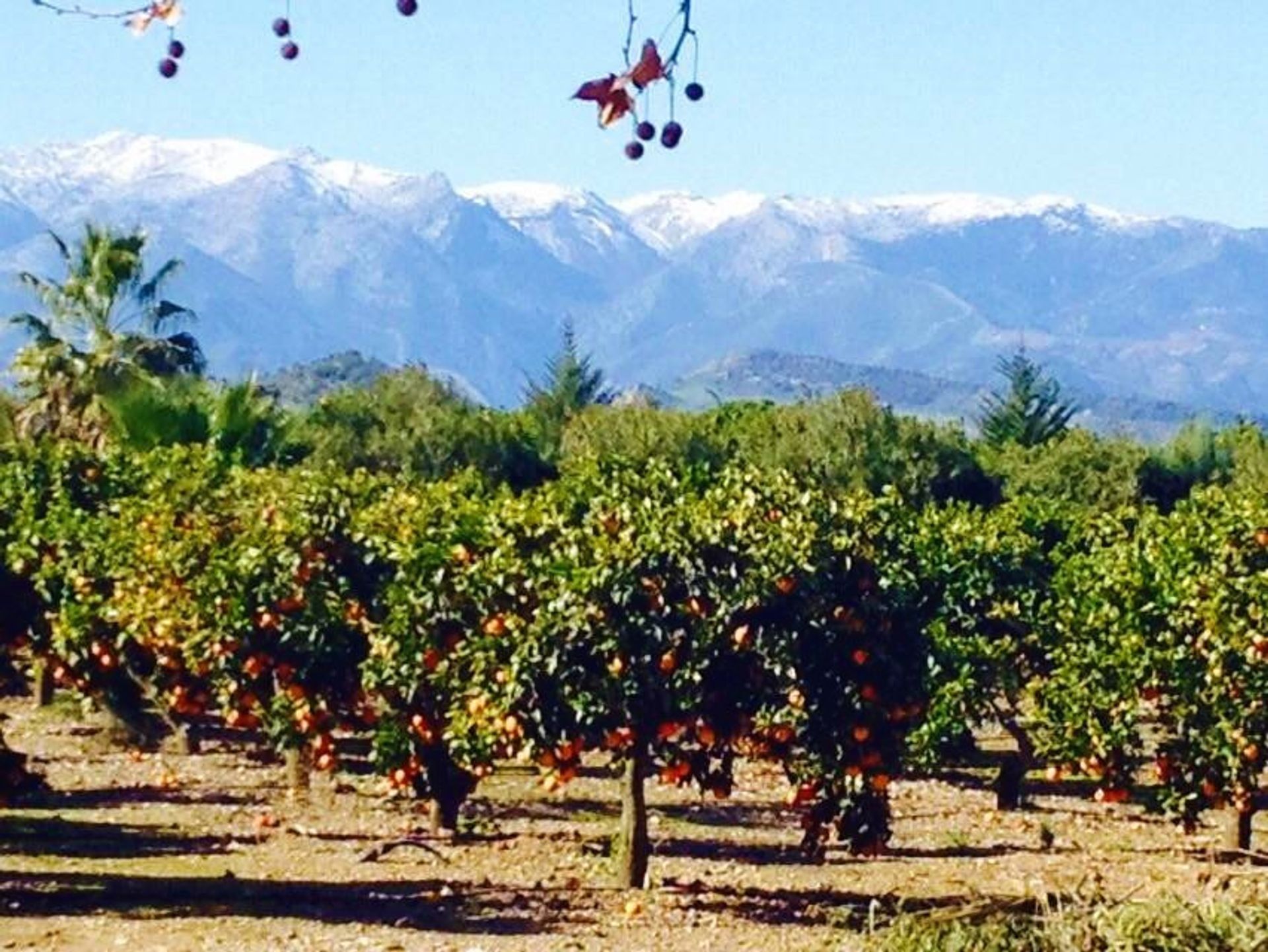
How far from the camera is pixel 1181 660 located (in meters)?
18.5

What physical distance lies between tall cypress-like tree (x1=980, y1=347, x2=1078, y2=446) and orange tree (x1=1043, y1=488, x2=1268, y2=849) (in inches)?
2221

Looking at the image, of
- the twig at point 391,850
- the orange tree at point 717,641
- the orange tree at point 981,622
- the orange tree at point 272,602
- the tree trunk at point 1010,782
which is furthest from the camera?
the tree trunk at point 1010,782

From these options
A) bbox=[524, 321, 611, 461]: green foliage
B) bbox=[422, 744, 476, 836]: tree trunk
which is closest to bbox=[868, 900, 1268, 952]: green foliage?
bbox=[422, 744, 476, 836]: tree trunk

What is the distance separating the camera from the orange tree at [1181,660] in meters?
17.9

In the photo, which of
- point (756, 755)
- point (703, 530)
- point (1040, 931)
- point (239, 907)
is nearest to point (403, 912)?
point (239, 907)

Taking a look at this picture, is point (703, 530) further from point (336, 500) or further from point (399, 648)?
point (336, 500)

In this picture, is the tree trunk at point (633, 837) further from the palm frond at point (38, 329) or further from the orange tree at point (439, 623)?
the palm frond at point (38, 329)

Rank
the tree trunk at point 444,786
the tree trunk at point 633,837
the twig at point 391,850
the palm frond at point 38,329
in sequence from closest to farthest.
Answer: the tree trunk at point 633,837, the twig at point 391,850, the tree trunk at point 444,786, the palm frond at point 38,329

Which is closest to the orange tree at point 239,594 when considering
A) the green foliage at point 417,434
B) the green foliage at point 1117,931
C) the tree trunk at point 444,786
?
the tree trunk at point 444,786

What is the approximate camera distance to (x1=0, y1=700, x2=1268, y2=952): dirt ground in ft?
49.9

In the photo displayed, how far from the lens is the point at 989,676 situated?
22.8 metres

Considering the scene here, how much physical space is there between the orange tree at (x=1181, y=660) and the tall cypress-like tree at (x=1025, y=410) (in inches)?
2221

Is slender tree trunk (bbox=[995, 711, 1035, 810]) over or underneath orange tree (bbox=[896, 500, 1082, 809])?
underneath

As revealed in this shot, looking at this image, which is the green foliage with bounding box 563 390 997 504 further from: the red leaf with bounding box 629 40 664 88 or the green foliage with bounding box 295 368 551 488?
the red leaf with bounding box 629 40 664 88
